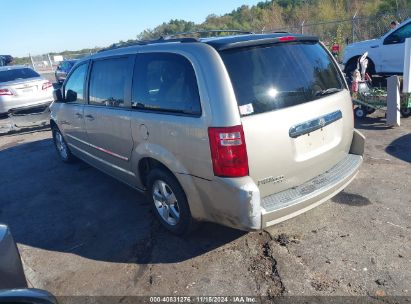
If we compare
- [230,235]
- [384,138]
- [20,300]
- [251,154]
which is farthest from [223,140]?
[384,138]

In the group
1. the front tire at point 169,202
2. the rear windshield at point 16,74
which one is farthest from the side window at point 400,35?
the rear windshield at point 16,74

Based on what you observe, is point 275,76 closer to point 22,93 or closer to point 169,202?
point 169,202

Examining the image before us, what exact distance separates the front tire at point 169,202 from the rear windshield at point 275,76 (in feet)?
3.53

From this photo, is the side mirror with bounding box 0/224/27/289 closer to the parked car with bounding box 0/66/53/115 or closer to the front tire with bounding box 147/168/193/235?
the front tire with bounding box 147/168/193/235

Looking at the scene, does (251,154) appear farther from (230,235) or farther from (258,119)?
(230,235)

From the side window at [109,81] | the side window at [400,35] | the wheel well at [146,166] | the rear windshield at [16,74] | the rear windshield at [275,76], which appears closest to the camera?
the rear windshield at [275,76]

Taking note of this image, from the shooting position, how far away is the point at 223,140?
2906mm

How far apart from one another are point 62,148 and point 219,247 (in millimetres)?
4300

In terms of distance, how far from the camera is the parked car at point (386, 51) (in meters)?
10.0

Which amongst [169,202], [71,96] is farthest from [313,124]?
[71,96]

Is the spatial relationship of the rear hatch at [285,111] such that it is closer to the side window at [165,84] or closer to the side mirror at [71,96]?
the side window at [165,84]

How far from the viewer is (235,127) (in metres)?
2.88

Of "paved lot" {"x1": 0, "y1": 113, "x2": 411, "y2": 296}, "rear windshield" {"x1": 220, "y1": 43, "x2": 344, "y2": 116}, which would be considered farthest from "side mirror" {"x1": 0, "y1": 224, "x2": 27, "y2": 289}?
"rear windshield" {"x1": 220, "y1": 43, "x2": 344, "y2": 116}

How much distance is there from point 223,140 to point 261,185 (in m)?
0.51
